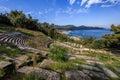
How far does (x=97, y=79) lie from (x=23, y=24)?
31828 mm

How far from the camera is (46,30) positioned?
40812 mm

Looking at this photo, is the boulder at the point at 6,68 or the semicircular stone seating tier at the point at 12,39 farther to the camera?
the semicircular stone seating tier at the point at 12,39

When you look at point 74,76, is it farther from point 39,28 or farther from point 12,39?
point 39,28

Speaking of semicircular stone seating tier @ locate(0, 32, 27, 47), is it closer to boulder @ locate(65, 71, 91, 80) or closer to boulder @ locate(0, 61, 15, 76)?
boulder @ locate(0, 61, 15, 76)

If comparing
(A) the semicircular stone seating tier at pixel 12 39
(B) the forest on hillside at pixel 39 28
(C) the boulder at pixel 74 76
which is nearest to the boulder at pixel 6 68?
(C) the boulder at pixel 74 76

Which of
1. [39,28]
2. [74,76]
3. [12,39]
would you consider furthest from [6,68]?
[39,28]

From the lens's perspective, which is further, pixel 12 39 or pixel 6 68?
pixel 12 39

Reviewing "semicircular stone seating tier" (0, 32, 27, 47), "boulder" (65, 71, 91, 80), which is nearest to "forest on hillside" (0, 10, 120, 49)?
"semicircular stone seating tier" (0, 32, 27, 47)

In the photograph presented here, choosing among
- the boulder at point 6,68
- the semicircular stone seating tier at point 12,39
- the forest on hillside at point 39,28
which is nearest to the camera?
the boulder at point 6,68

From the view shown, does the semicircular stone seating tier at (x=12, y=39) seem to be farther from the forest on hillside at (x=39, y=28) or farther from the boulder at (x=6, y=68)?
the forest on hillside at (x=39, y=28)

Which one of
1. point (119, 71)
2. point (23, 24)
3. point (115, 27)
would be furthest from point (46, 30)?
point (119, 71)

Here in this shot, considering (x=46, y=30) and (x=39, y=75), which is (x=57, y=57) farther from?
(x=46, y=30)

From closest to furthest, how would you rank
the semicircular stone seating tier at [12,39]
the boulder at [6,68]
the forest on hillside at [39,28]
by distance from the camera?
the boulder at [6,68] < the semicircular stone seating tier at [12,39] < the forest on hillside at [39,28]

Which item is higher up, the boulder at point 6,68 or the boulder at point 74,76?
the boulder at point 6,68
